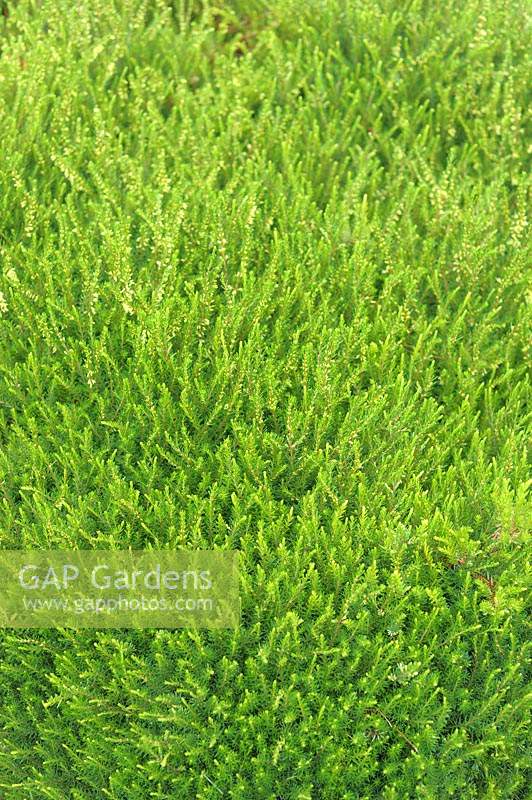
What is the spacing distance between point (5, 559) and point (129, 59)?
8.71 ft

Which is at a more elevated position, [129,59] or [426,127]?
[129,59]

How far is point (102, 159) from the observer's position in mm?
3434

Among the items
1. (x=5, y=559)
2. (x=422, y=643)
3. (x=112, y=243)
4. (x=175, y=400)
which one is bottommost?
(x=422, y=643)

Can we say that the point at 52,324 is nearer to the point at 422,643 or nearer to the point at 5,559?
the point at 5,559

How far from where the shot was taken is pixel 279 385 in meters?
2.79

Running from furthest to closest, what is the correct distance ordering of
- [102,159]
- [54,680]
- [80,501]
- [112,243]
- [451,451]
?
[102,159] → [112,243] → [451,451] → [80,501] → [54,680]

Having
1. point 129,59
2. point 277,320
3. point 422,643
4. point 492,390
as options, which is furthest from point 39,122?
point 422,643

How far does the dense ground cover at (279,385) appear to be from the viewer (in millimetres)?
2188

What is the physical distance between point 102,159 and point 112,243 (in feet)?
2.21

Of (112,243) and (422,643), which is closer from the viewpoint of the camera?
(422,643)

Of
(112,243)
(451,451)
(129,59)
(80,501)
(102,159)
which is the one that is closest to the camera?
(80,501)

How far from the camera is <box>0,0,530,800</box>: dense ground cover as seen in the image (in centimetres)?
219

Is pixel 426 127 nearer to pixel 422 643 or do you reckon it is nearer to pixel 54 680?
pixel 422 643

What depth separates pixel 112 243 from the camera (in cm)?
296
